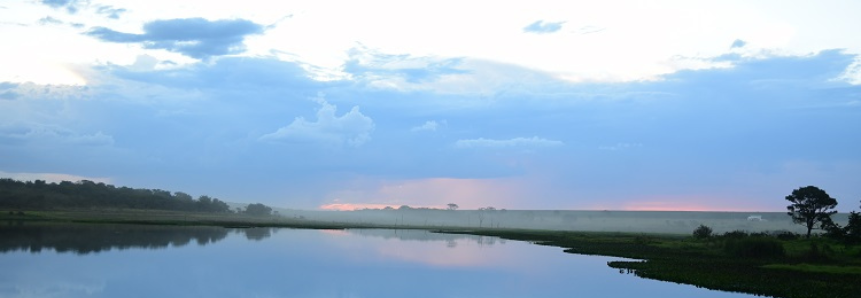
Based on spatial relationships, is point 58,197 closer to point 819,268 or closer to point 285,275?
point 285,275

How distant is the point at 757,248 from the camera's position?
64.7 meters

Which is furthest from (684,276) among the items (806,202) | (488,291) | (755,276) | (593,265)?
(806,202)

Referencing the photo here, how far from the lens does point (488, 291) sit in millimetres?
36469

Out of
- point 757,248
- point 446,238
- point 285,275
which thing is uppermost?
point 757,248

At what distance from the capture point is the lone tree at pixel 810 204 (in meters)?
89.8

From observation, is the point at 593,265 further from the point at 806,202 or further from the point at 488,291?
the point at 806,202

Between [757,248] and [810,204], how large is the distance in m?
33.8

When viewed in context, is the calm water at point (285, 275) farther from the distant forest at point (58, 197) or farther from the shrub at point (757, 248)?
the distant forest at point (58, 197)

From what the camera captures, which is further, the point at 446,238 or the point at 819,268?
the point at 446,238

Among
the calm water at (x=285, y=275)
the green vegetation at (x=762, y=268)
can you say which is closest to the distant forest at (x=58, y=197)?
the calm water at (x=285, y=275)

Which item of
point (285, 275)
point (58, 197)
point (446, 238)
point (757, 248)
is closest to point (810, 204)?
point (757, 248)

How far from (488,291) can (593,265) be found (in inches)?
872

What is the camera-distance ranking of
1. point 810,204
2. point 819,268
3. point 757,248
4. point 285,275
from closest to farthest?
point 285,275 → point 819,268 → point 757,248 → point 810,204

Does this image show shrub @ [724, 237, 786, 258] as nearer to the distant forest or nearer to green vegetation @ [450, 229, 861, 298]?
green vegetation @ [450, 229, 861, 298]
